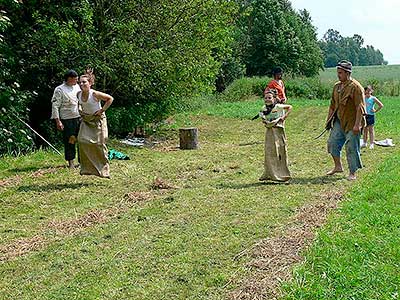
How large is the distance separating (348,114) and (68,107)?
4823 millimetres

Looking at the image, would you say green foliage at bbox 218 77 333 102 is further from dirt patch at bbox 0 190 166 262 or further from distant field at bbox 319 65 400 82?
dirt patch at bbox 0 190 166 262

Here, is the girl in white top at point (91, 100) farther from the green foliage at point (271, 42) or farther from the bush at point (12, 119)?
the green foliage at point (271, 42)

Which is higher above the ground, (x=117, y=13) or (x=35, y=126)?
(x=117, y=13)

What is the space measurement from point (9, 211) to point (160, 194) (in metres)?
2.18

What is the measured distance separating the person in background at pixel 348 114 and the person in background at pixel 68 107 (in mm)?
4463

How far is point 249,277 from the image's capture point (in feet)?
17.3

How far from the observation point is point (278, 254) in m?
5.81

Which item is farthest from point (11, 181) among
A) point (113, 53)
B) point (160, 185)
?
point (113, 53)

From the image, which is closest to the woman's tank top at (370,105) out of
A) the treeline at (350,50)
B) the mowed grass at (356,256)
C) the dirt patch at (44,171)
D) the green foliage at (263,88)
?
the mowed grass at (356,256)

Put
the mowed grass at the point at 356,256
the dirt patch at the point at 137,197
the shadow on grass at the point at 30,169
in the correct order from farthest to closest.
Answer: the shadow on grass at the point at 30,169 → the dirt patch at the point at 137,197 → the mowed grass at the point at 356,256

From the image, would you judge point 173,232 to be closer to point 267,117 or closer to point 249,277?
point 249,277

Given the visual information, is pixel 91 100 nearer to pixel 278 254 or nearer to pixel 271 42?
pixel 278 254


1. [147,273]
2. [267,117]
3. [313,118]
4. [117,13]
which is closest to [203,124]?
[313,118]

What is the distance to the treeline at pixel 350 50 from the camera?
12000 centimetres
